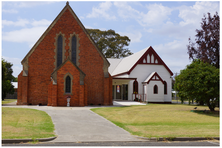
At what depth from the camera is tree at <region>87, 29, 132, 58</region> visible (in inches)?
2496

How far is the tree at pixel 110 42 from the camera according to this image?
63.4m

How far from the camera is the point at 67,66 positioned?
88.0 feet

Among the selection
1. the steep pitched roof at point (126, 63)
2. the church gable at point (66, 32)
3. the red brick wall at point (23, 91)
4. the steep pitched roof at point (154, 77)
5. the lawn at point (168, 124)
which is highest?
the church gable at point (66, 32)

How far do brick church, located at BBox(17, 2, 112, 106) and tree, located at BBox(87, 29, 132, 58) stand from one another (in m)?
33.7

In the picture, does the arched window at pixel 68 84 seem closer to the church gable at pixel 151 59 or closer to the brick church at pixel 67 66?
the brick church at pixel 67 66

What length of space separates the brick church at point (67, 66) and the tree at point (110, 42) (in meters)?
33.7

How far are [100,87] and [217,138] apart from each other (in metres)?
20.5

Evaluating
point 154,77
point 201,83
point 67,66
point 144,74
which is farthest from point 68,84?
point 144,74

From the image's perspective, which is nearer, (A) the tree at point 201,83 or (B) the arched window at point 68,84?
(A) the tree at point 201,83

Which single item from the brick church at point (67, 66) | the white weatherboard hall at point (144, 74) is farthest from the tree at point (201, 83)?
the white weatherboard hall at point (144, 74)

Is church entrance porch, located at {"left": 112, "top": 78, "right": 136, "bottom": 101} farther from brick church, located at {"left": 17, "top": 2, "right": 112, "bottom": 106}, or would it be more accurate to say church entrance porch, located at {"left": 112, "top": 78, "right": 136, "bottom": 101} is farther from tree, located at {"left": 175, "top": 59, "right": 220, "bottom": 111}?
tree, located at {"left": 175, "top": 59, "right": 220, "bottom": 111}

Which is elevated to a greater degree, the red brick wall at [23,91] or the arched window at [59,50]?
the arched window at [59,50]

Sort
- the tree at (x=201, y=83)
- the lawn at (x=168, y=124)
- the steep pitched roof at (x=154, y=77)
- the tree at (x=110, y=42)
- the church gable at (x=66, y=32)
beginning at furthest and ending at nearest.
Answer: the tree at (x=110, y=42)
the steep pitched roof at (x=154, y=77)
the church gable at (x=66, y=32)
the tree at (x=201, y=83)
the lawn at (x=168, y=124)

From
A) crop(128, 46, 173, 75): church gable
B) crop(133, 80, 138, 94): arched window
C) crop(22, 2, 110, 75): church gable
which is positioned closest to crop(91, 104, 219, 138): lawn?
crop(22, 2, 110, 75): church gable
